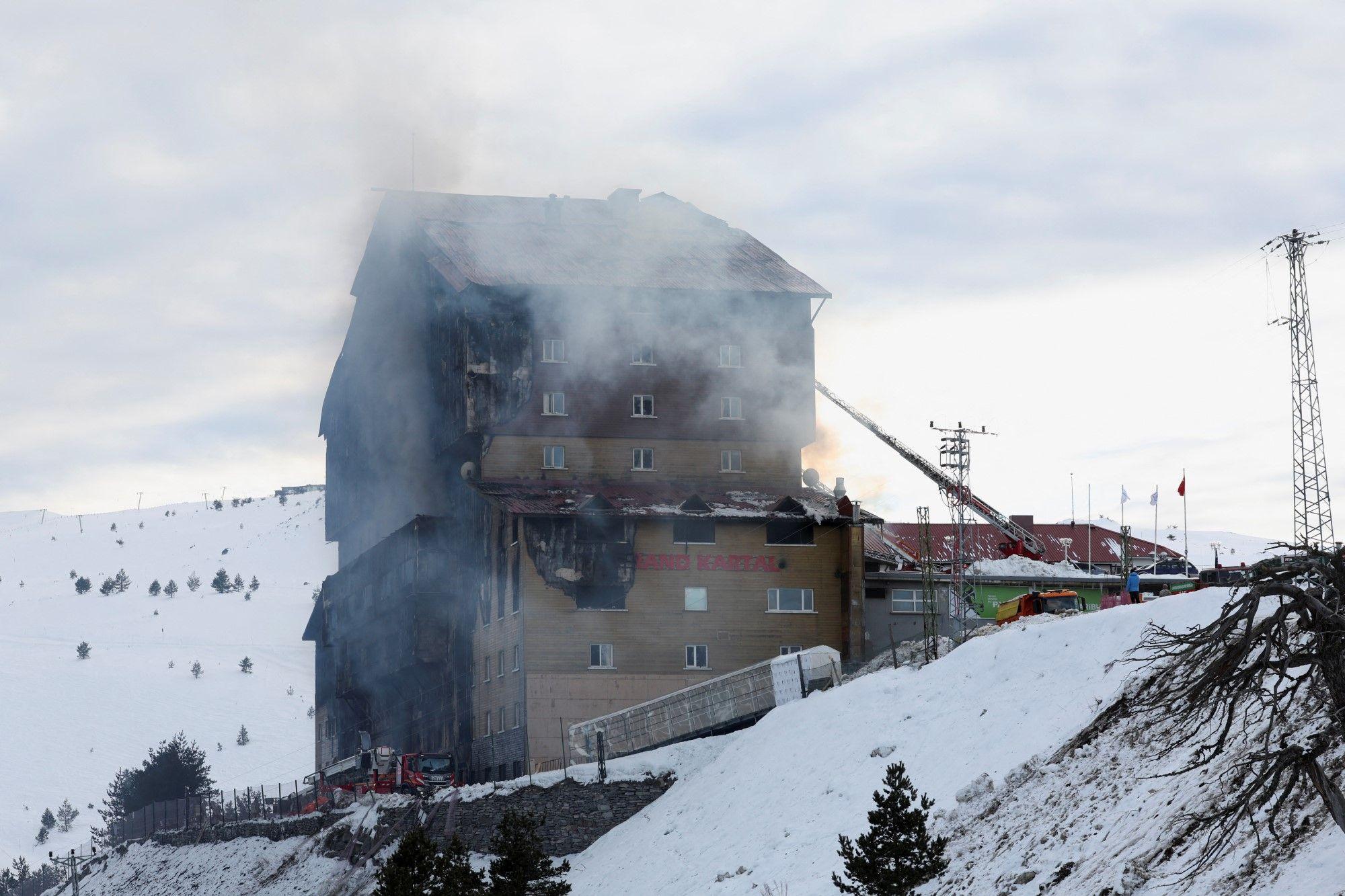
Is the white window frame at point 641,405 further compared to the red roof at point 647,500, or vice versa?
the white window frame at point 641,405

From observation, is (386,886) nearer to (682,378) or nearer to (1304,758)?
(1304,758)

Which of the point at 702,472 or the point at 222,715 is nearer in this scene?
the point at 702,472

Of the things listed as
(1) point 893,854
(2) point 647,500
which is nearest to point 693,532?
(2) point 647,500

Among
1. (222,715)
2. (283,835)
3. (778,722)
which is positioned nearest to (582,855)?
(778,722)

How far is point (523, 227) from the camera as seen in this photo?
83812mm

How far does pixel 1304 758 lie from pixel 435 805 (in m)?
44.4

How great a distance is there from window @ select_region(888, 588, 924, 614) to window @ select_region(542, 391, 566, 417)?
56.1 ft

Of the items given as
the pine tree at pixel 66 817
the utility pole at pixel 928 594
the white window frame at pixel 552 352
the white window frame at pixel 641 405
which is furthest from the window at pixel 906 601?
the pine tree at pixel 66 817

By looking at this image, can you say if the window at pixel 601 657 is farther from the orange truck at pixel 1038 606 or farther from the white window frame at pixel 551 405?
the orange truck at pixel 1038 606

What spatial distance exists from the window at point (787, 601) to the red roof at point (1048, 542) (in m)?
29.4

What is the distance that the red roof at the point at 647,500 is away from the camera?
2854 inches

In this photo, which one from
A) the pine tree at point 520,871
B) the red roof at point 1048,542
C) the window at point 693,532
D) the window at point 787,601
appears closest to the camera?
the pine tree at point 520,871

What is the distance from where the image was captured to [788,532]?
7494cm

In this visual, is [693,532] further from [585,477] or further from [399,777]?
[399,777]
